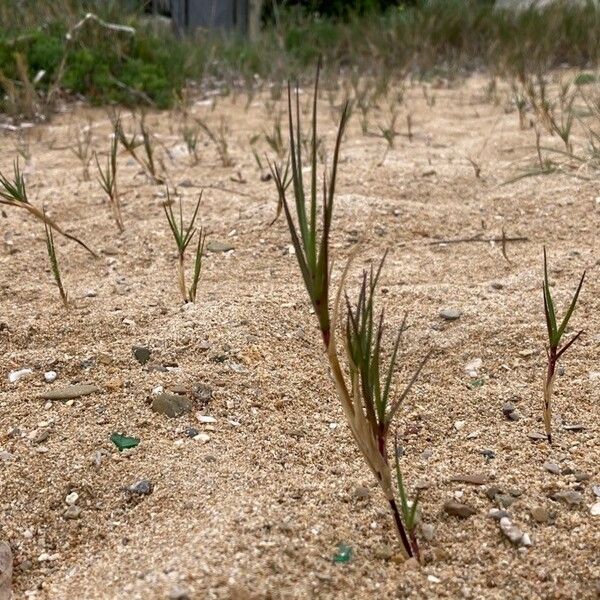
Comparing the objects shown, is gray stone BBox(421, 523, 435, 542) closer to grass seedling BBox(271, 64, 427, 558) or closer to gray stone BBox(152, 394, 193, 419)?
grass seedling BBox(271, 64, 427, 558)

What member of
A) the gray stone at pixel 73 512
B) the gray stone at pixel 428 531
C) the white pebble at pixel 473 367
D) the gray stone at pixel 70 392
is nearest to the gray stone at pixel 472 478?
the gray stone at pixel 428 531

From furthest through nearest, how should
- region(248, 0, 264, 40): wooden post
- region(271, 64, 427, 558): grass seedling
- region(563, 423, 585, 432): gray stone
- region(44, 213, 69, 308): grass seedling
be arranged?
region(248, 0, 264, 40): wooden post < region(44, 213, 69, 308): grass seedling < region(563, 423, 585, 432): gray stone < region(271, 64, 427, 558): grass seedling

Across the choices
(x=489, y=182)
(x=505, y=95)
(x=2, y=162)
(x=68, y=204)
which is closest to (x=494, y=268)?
(x=489, y=182)

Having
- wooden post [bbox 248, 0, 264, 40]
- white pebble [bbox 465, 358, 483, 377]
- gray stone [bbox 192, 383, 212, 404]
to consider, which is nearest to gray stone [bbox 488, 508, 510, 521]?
white pebble [bbox 465, 358, 483, 377]

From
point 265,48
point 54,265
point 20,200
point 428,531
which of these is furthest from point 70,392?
point 265,48

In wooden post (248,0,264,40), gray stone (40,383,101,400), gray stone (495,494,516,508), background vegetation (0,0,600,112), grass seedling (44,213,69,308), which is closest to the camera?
gray stone (495,494,516,508)

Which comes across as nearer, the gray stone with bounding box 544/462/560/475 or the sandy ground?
the sandy ground
